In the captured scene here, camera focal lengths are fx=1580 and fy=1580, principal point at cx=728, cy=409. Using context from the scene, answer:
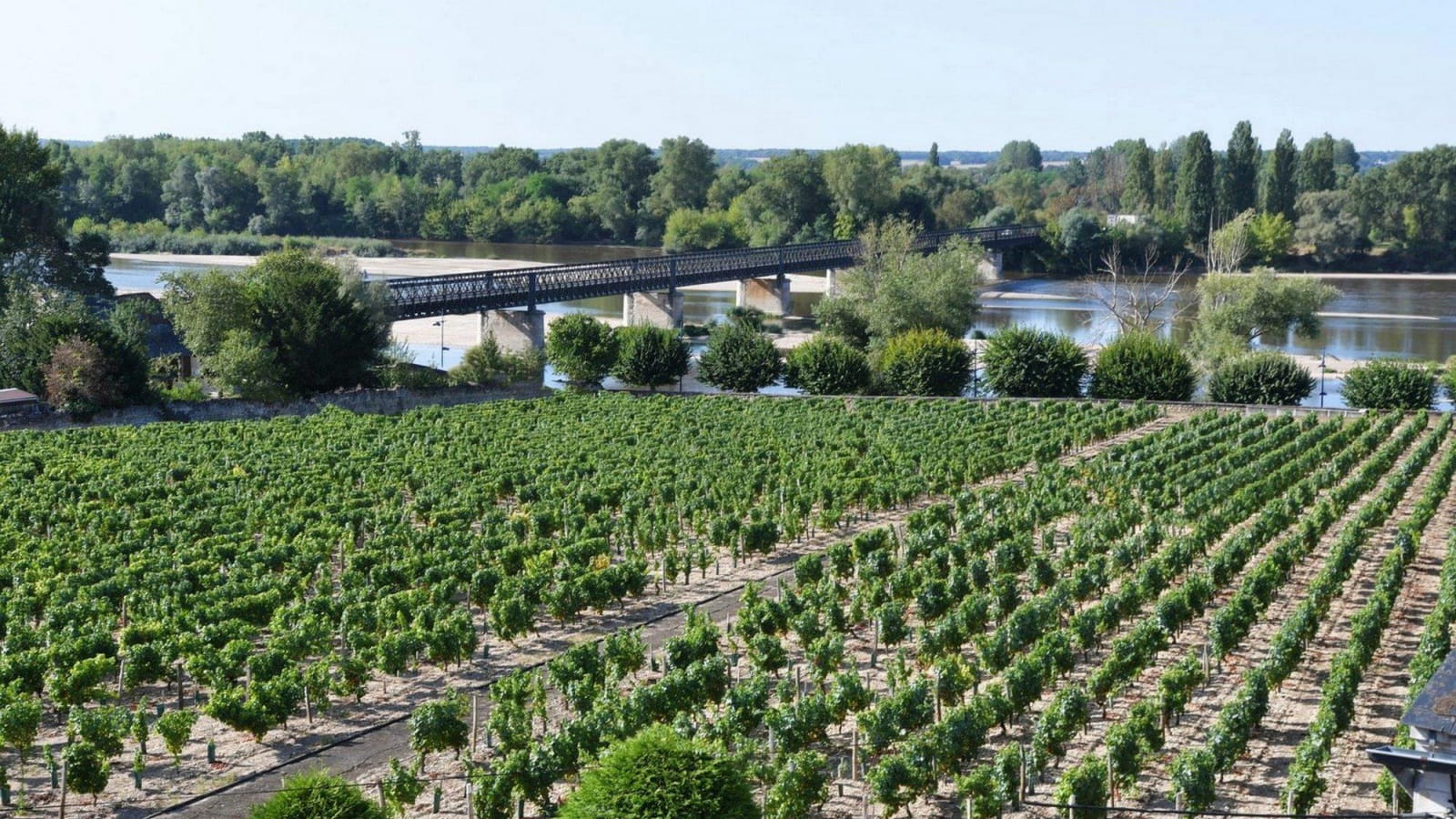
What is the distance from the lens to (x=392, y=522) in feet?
110

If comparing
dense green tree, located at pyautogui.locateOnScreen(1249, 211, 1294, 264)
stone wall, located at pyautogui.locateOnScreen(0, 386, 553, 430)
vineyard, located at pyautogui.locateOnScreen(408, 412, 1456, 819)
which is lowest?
vineyard, located at pyautogui.locateOnScreen(408, 412, 1456, 819)

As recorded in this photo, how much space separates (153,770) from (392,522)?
1347 cm

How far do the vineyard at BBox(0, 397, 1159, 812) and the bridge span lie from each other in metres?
17.8

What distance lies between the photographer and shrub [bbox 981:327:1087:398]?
57.2 metres

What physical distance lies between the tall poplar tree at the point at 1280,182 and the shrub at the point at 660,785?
4578 inches

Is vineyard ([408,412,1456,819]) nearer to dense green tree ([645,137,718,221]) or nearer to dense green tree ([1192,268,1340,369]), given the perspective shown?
dense green tree ([1192,268,1340,369])

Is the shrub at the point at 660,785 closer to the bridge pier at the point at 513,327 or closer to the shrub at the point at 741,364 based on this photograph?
the shrub at the point at 741,364

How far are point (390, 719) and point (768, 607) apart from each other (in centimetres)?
650

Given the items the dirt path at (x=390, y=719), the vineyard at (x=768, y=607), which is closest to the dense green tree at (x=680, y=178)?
the vineyard at (x=768, y=607)

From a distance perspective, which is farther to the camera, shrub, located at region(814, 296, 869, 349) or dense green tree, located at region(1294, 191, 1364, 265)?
dense green tree, located at region(1294, 191, 1364, 265)

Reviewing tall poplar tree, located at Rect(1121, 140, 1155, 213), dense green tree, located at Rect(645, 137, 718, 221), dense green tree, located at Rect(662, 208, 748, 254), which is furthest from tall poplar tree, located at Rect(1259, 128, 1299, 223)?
dense green tree, located at Rect(645, 137, 718, 221)

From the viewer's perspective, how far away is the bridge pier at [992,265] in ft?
385

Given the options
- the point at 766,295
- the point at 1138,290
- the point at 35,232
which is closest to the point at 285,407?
the point at 35,232

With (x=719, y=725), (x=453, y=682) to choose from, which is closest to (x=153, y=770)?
(x=453, y=682)
